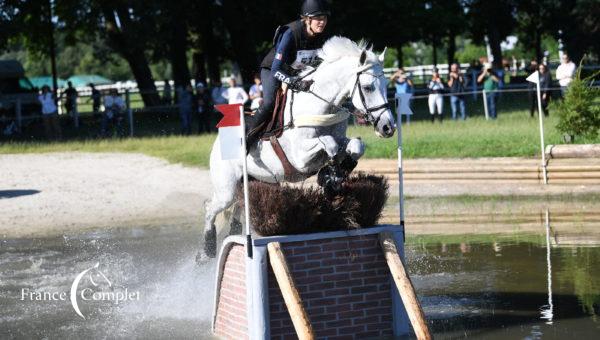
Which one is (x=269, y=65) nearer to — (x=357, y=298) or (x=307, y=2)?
(x=307, y=2)

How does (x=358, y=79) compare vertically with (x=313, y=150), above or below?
above

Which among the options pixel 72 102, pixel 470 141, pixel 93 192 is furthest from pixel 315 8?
pixel 72 102

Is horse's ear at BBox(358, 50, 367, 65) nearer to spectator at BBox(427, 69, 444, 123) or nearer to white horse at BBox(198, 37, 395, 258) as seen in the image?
white horse at BBox(198, 37, 395, 258)

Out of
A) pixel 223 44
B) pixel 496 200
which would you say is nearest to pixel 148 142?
pixel 496 200

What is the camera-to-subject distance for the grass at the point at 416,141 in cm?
1973

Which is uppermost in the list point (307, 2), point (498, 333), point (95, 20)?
point (95, 20)

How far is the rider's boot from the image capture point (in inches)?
391

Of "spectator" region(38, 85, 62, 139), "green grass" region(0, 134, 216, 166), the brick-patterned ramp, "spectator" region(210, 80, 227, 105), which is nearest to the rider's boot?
the brick-patterned ramp

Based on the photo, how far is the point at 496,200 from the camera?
1712 centimetres

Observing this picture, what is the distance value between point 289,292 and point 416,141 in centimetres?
1376

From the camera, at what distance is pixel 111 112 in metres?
30.5

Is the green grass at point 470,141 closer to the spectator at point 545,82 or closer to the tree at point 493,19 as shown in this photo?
the spectator at point 545,82

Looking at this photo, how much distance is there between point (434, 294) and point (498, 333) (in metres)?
1.94

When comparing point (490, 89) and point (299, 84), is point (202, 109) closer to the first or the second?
point (490, 89)
